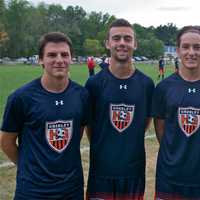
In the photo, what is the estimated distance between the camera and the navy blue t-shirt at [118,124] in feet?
14.5

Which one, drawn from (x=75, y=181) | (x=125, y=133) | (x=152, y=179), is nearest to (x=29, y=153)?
(x=75, y=181)

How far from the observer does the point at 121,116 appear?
4.40m

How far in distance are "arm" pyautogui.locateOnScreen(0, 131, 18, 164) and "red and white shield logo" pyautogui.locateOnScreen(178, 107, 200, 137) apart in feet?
4.78

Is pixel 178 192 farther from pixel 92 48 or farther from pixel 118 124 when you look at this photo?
pixel 92 48

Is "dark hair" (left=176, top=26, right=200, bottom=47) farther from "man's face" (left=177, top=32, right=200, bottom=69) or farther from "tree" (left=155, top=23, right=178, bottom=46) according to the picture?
"tree" (left=155, top=23, right=178, bottom=46)

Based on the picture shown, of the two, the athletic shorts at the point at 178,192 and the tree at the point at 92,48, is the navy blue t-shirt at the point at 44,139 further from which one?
the tree at the point at 92,48

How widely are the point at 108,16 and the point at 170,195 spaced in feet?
407

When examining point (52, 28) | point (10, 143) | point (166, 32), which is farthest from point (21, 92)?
point (166, 32)

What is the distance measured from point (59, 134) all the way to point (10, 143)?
1.87 feet

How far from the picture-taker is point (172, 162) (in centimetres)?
423

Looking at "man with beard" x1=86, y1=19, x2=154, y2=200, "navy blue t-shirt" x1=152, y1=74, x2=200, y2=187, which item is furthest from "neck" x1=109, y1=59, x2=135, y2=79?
"navy blue t-shirt" x1=152, y1=74, x2=200, y2=187

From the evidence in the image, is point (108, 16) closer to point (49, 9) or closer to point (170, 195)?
point (49, 9)

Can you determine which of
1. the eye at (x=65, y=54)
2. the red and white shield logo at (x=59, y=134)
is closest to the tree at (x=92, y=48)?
the eye at (x=65, y=54)

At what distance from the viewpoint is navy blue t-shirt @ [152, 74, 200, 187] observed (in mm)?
4191
